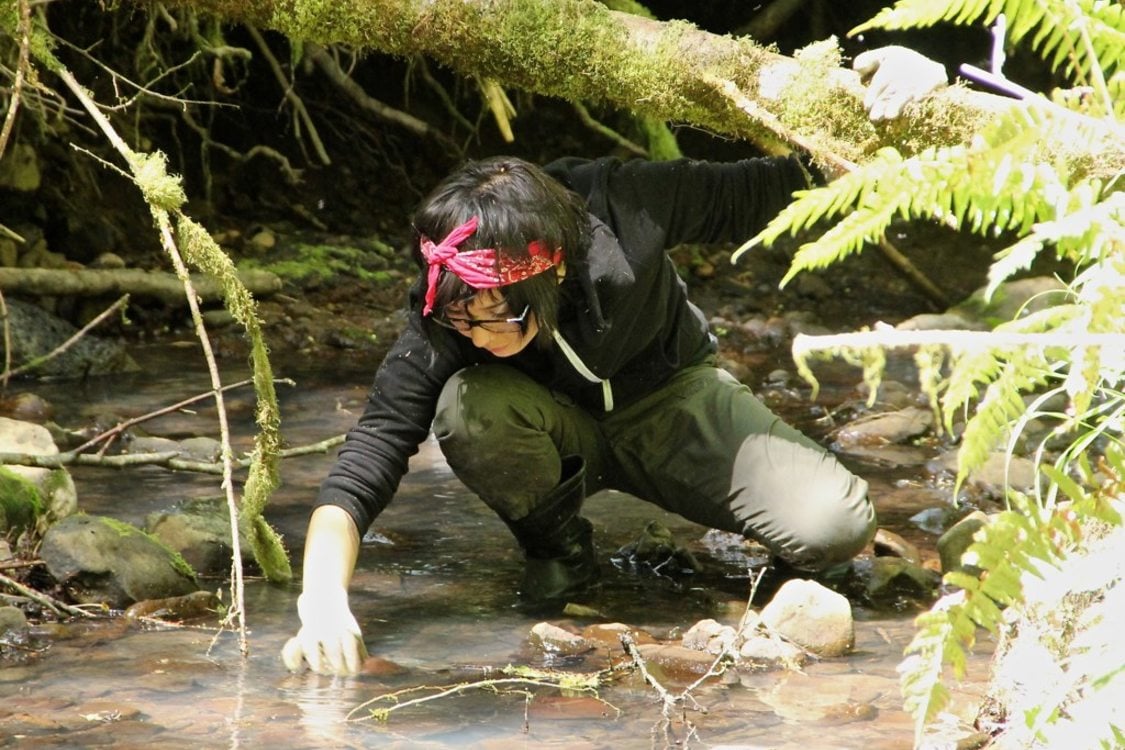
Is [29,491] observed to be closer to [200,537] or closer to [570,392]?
[200,537]

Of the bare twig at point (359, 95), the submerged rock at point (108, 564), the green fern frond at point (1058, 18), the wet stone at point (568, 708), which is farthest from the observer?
the bare twig at point (359, 95)

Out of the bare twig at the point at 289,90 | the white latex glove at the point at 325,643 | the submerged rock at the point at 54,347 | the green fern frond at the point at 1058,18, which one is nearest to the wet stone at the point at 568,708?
the white latex glove at the point at 325,643

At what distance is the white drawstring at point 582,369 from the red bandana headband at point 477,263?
234mm

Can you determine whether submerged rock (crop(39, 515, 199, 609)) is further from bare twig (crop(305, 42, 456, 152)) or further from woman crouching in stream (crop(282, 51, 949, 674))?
bare twig (crop(305, 42, 456, 152))

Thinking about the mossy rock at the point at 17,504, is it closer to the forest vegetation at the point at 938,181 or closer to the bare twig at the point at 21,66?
the forest vegetation at the point at 938,181

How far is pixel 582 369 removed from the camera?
10.3 feet

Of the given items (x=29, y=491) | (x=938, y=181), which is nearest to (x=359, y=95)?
(x=29, y=491)

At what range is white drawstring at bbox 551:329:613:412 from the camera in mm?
3049

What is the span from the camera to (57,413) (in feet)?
17.1

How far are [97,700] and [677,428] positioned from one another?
1520mm

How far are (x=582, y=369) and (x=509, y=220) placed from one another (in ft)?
1.77

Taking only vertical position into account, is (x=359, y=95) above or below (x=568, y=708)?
above

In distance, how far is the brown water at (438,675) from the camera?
2.36 meters

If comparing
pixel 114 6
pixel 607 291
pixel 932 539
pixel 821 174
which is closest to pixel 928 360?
pixel 607 291
